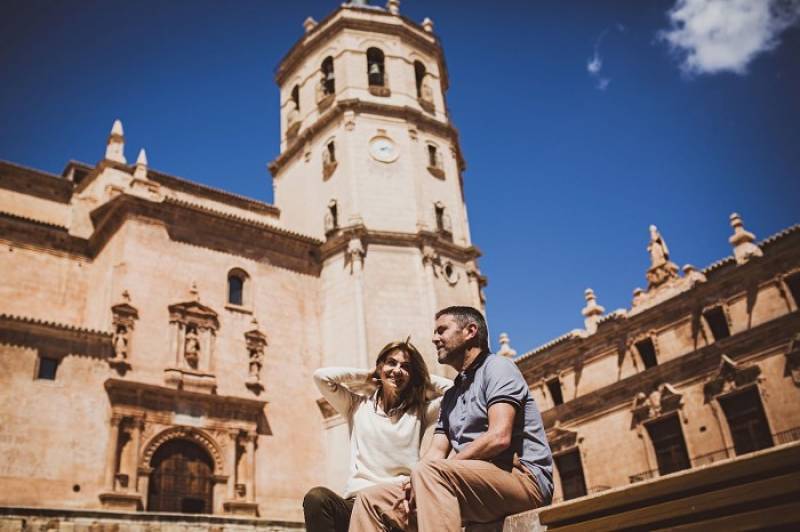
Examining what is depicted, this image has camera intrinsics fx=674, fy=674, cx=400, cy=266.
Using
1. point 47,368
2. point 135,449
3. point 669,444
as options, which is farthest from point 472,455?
point 669,444

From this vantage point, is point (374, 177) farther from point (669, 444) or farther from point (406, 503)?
point (406, 503)

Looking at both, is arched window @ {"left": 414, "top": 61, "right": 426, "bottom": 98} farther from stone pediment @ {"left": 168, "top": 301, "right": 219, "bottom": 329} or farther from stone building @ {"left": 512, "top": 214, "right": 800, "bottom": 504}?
stone pediment @ {"left": 168, "top": 301, "right": 219, "bottom": 329}

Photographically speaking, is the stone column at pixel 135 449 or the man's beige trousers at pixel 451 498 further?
the stone column at pixel 135 449

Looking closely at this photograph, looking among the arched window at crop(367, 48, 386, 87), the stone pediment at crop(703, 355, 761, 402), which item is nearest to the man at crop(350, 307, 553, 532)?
the stone pediment at crop(703, 355, 761, 402)

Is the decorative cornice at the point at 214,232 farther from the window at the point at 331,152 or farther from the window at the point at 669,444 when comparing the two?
the window at the point at 669,444

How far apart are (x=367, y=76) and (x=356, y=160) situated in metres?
4.17

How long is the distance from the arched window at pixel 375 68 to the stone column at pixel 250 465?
14435 millimetres

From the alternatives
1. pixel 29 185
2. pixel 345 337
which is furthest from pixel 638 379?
pixel 29 185

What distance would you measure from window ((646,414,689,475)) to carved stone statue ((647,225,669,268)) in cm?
616

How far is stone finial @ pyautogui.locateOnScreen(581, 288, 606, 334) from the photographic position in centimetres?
2842

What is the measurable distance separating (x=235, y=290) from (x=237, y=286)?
7.2 inches

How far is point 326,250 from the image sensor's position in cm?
2417

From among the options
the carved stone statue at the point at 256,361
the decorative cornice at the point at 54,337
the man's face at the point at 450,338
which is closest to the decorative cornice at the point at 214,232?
the carved stone statue at the point at 256,361

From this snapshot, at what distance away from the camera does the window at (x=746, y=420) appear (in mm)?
21391
